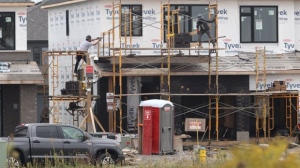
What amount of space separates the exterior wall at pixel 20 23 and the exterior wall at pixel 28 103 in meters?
2.24

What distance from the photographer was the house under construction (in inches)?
1328

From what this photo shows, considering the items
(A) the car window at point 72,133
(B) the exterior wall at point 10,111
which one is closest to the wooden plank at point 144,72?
Answer: (B) the exterior wall at point 10,111

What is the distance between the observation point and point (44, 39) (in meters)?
58.7

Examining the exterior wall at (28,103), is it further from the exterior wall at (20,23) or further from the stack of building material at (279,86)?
the stack of building material at (279,86)

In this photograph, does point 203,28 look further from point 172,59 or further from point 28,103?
point 28,103

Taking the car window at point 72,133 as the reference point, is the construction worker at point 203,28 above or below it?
above

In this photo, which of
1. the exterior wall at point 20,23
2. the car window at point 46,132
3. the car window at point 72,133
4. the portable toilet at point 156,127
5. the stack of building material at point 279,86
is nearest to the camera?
the car window at point 46,132

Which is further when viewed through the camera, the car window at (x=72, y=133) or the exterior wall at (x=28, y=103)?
the exterior wall at (x=28, y=103)

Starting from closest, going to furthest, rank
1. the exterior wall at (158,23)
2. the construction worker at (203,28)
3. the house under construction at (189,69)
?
the house under construction at (189,69) → the construction worker at (203,28) → the exterior wall at (158,23)

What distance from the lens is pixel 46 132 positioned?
23.1m

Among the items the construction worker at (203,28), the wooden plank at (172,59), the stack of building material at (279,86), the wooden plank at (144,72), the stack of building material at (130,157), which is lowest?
the stack of building material at (130,157)

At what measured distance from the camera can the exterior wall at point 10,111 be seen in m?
33.3

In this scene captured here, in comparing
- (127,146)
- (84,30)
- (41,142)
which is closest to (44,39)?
(84,30)

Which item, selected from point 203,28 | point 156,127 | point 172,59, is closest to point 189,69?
point 172,59
